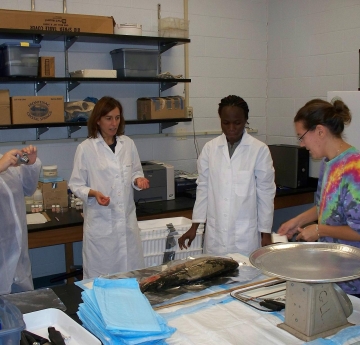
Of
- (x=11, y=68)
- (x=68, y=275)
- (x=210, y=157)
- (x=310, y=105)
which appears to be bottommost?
(x=68, y=275)

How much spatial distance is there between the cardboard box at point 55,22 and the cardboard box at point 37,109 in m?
0.51

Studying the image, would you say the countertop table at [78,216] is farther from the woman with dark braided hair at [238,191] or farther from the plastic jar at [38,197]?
the woman with dark braided hair at [238,191]

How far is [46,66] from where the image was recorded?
3512mm

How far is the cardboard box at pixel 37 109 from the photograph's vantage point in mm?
3395

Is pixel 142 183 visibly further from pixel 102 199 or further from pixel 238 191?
pixel 238 191

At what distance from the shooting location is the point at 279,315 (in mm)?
1544

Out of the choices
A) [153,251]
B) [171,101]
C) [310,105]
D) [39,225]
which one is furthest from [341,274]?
[171,101]

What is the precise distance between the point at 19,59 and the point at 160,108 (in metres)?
1.19

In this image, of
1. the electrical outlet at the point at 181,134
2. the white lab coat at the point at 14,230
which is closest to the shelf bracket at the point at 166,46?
the electrical outlet at the point at 181,134

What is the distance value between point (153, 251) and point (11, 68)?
1628 mm

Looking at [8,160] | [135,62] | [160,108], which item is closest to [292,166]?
[160,108]

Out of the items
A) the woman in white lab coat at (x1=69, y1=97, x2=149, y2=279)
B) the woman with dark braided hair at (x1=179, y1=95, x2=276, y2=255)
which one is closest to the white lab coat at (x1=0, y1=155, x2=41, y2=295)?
the woman in white lab coat at (x1=69, y1=97, x2=149, y2=279)

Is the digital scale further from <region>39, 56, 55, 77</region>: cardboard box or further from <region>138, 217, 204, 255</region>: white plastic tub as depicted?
<region>39, 56, 55, 77</region>: cardboard box

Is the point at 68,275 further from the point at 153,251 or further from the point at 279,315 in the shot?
the point at 279,315
